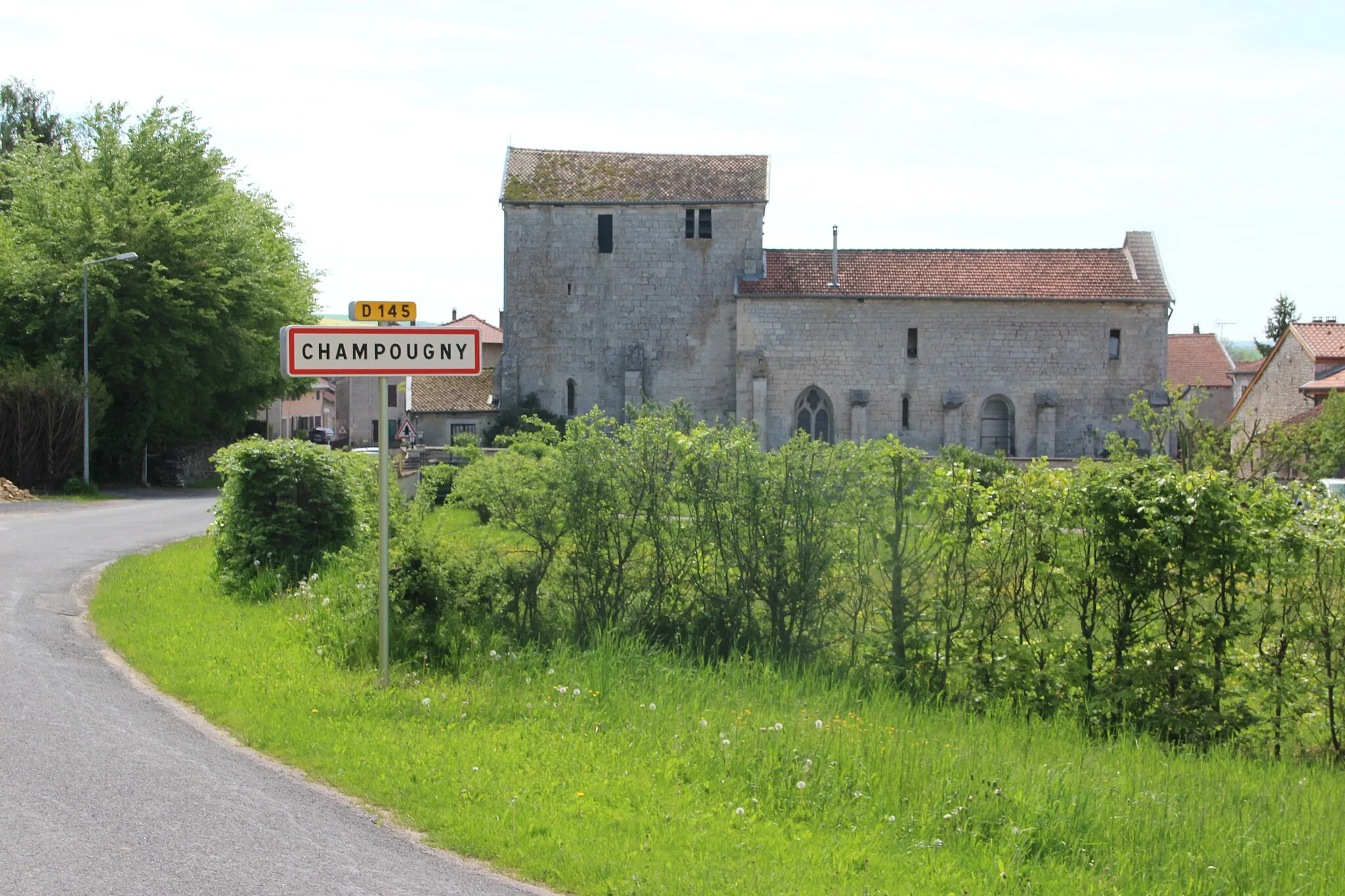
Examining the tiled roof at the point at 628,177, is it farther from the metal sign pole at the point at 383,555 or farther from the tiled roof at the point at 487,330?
the metal sign pole at the point at 383,555

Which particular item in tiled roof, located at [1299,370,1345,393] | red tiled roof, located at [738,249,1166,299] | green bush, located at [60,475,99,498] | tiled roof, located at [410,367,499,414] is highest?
red tiled roof, located at [738,249,1166,299]

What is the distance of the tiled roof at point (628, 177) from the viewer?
4516 cm

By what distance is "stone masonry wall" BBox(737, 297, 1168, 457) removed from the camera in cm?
4478

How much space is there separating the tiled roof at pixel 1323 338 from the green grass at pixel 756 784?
5034 centimetres

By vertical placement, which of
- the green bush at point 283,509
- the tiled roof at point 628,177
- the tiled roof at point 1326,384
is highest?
the tiled roof at point 628,177

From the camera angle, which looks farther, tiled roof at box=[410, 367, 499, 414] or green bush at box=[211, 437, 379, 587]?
tiled roof at box=[410, 367, 499, 414]

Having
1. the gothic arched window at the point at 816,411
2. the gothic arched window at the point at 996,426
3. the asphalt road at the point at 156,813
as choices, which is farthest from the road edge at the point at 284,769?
the gothic arched window at the point at 996,426

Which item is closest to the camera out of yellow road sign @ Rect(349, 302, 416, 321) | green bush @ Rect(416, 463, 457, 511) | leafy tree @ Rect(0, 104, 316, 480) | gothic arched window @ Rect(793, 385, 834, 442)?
yellow road sign @ Rect(349, 302, 416, 321)

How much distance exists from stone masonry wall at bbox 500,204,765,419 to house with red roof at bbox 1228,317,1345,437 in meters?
21.7

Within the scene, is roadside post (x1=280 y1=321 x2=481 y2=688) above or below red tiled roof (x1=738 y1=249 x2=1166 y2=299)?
below

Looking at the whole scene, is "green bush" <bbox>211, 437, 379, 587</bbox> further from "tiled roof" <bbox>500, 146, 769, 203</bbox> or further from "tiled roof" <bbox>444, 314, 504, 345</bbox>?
"tiled roof" <bbox>444, 314, 504, 345</bbox>

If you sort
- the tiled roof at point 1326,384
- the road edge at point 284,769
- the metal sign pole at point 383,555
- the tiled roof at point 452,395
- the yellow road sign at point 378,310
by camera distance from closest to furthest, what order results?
the road edge at point 284,769
the metal sign pole at point 383,555
the yellow road sign at point 378,310
the tiled roof at point 1326,384
the tiled roof at point 452,395

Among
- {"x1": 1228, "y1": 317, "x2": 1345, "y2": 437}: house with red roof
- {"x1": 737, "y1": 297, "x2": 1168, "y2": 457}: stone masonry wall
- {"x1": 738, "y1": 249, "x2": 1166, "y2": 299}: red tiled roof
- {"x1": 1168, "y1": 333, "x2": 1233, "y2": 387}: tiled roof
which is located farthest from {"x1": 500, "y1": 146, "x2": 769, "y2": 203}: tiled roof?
{"x1": 1168, "y1": 333, "x2": 1233, "y2": 387}: tiled roof

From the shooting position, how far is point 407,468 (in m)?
29.4
